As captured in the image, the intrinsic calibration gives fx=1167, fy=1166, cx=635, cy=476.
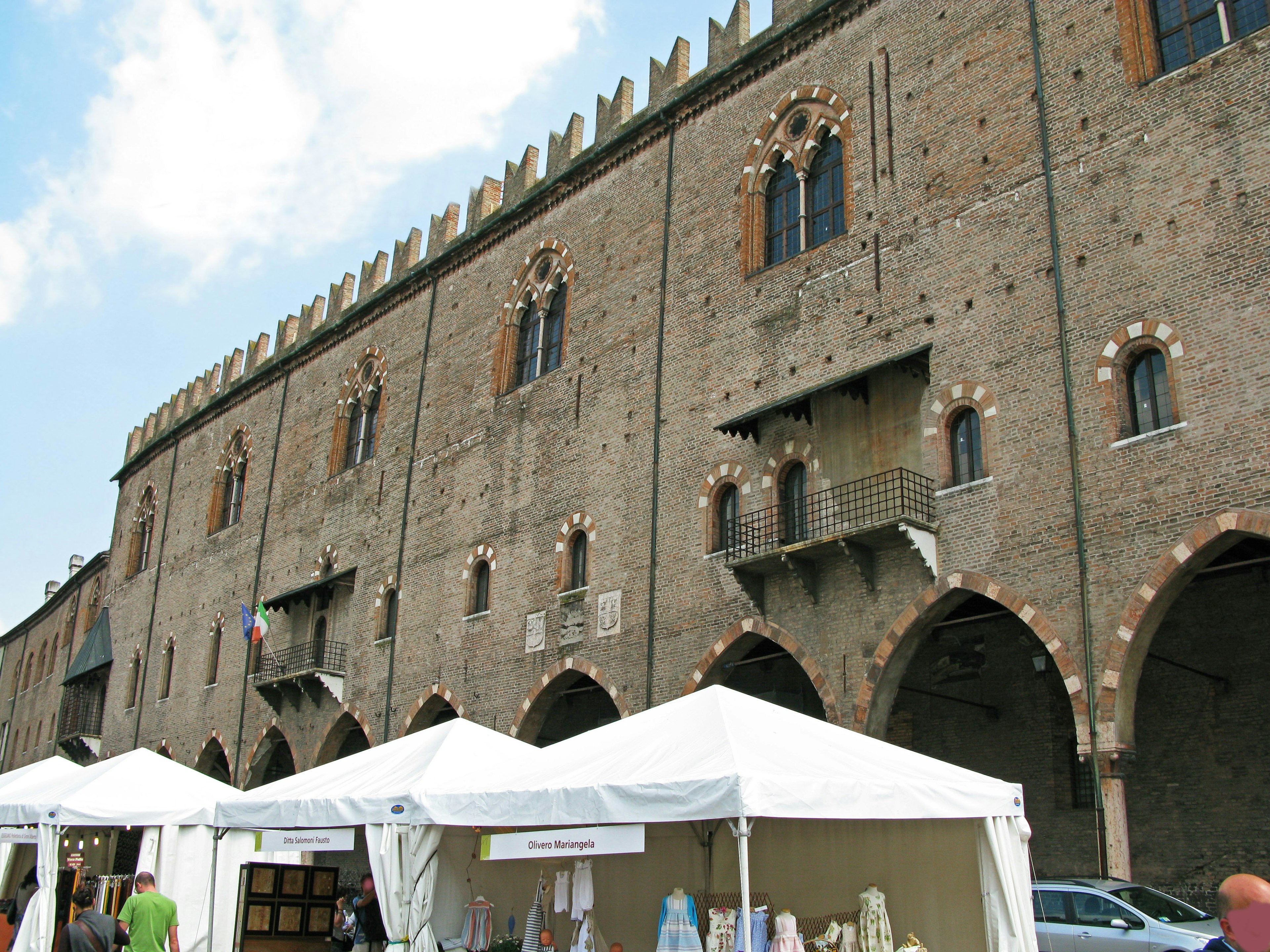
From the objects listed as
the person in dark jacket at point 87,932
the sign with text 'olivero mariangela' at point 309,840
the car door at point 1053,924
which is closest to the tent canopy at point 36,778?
the sign with text 'olivero mariangela' at point 309,840

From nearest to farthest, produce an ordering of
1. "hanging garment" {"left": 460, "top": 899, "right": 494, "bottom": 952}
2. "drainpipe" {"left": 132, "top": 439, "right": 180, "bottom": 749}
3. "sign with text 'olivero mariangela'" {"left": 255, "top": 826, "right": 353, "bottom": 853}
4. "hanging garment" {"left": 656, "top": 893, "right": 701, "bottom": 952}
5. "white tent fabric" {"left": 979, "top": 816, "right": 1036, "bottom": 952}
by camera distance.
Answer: "white tent fabric" {"left": 979, "top": 816, "right": 1036, "bottom": 952}, "hanging garment" {"left": 656, "top": 893, "right": 701, "bottom": 952}, "sign with text 'olivero mariangela'" {"left": 255, "top": 826, "right": 353, "bottom": 853}, "hanging garment" {"left": 460, "top": 899, "right": 494, "bottom": 952}, "drainpipe" {"left": 132, "top": 439, "right": 180, "bottom": 749}

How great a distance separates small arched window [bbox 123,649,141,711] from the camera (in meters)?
33.1

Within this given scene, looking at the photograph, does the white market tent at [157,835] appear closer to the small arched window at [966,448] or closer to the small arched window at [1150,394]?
the small arched window at [966,448]

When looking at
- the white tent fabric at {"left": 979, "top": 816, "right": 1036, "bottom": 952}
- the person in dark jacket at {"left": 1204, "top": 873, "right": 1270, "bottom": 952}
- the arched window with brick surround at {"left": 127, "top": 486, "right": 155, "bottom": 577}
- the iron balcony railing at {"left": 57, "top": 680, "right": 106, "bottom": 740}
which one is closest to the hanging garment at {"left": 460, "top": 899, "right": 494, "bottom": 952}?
the white tent fabric at {"left": 979, "top": 816, "right": 1036, "bottom": 952}

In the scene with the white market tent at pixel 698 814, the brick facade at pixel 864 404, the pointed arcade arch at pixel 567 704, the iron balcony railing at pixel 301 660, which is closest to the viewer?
the white market tent at pixel 698 814

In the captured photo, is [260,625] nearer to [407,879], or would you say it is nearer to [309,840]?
[309,840]

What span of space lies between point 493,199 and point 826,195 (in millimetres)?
9952

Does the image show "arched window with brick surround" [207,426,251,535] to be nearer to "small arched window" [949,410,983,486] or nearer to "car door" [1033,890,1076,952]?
"small arched window" [949,410,983,486]

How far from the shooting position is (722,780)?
7234 mm

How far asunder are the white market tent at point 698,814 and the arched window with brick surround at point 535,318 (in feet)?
38.2

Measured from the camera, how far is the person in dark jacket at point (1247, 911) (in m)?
3.05

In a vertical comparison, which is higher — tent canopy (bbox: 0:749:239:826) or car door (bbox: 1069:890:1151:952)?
tent canopy (bbox: 0:749:239:826)

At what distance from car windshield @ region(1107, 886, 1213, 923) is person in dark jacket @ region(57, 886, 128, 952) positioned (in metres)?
8.90

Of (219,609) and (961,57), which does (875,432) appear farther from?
(219,609)
